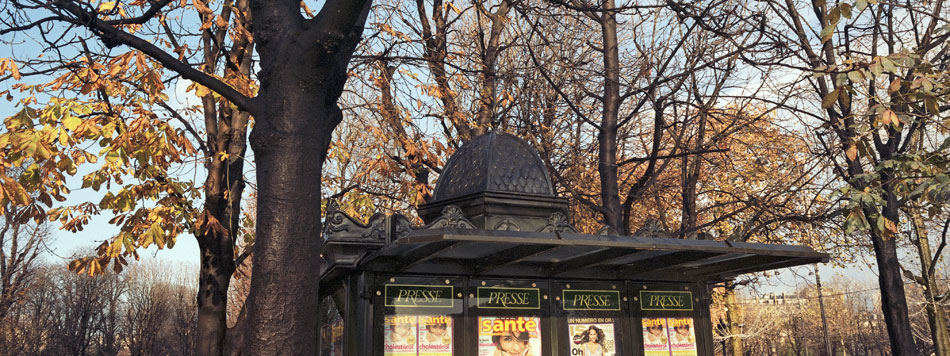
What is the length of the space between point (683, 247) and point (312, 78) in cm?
377

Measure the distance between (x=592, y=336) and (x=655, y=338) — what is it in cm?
86

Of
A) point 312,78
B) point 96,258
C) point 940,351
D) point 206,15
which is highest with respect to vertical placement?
point 206,15

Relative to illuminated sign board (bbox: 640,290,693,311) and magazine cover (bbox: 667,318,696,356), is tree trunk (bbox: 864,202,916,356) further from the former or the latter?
magazine cover (bbox: 667,318,696,356)

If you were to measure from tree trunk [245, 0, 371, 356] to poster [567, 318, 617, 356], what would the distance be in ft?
11.2

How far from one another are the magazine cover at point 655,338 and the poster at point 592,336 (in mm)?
426

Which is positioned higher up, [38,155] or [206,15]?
[206,15]

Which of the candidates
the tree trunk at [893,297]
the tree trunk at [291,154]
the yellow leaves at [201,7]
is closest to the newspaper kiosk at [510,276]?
the tree trunk at [291,154]

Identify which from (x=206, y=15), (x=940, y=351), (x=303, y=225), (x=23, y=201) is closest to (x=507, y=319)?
(x=303, y=225)

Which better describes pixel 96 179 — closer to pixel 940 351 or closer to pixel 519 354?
pixel 519 354

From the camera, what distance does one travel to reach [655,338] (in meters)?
7.95

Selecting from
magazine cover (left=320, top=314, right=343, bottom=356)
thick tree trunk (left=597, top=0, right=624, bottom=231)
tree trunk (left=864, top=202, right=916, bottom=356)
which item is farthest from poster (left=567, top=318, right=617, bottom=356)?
tree trunk (left=864, top=202, right=916, bottom=356)

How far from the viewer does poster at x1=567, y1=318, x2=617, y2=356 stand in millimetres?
7512

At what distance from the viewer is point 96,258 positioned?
978 centimetres

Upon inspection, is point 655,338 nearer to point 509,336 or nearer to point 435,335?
point 509,336
